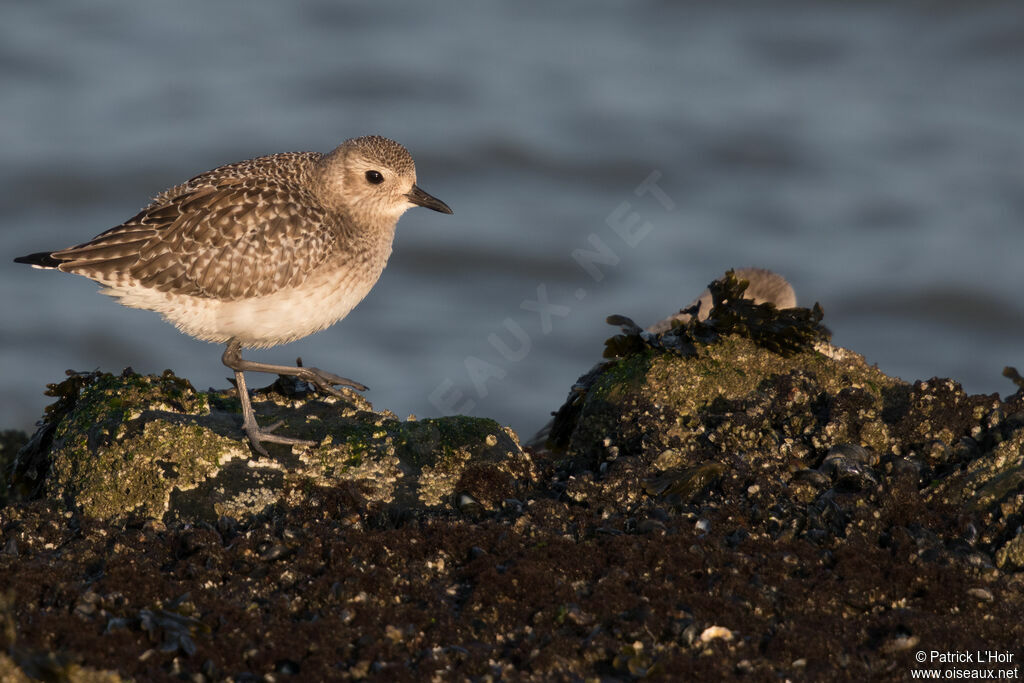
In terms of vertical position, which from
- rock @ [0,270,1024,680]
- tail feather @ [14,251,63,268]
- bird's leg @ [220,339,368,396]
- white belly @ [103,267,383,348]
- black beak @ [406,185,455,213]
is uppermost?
black beak @ [406,185,455,213]

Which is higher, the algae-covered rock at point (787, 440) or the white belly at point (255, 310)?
the white belly at point (255, 310)

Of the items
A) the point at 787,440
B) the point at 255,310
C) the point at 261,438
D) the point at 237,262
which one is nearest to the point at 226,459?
the point at 261,438

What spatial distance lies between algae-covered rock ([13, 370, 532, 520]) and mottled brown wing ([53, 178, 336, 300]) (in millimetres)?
690

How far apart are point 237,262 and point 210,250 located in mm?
203

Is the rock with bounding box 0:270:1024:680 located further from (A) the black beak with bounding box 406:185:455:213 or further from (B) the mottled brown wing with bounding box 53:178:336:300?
(A) the black beak with bounding box 406:185:455:213

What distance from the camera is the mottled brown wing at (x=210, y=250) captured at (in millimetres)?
7004

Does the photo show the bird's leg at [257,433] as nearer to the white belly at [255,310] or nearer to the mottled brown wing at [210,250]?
the white belly at [255,310]

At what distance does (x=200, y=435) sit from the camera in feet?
20.3

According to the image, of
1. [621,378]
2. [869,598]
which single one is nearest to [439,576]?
[869,598]

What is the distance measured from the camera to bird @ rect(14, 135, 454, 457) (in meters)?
7.01

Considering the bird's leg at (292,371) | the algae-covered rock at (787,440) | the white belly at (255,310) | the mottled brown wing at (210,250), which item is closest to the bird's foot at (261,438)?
the bird's leg at (292,371)

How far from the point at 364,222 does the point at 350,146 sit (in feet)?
1.87

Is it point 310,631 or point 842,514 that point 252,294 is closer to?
point 310,631

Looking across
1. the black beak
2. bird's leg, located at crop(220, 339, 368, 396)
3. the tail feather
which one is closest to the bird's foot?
bird's leg, located at crop(220, 339, 368, 396)
